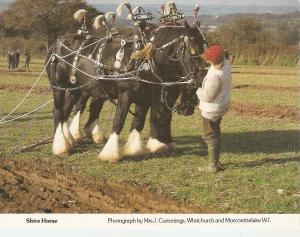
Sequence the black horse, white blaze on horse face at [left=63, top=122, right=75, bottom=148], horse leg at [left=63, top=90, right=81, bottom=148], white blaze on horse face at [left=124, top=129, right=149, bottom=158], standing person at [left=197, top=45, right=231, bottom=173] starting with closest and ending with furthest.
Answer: standing person at [left=197, top=45, right=231, bottom=173] < the black horse < white blaze on horse face at [left=124, top=129, right=149, bottom=158] < white blaze on horse face at [left=63, top=122, right=75, bottom=148] < horse leg at [left=63, top=90, right=81, bottom=148]

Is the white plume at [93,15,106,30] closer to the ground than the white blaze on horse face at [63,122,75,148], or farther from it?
farther from it

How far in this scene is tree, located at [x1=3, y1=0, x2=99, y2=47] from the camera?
55.7ft

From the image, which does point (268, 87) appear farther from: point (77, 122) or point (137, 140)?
point (137, 140)

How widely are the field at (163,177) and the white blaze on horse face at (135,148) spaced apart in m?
0.20

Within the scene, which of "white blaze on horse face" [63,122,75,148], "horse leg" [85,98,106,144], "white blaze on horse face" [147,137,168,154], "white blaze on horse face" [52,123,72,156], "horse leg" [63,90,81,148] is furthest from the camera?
"horse leg" [85,98,106,144]

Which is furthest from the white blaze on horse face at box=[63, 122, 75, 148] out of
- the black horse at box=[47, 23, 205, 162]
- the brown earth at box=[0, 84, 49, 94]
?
the brown earth at box=[0, 84, 49, 94]

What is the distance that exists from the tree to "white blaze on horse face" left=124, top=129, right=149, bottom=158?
6.79 m

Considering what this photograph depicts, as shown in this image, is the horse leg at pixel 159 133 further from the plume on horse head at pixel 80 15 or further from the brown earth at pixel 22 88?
the brown earth at pixel 22 88

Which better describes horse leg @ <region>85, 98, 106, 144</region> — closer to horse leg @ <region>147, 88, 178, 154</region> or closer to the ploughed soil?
horse leg @ <region>147, 88, 178, 154</region>

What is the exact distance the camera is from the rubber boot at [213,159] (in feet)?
30.5

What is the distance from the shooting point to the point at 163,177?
934cm

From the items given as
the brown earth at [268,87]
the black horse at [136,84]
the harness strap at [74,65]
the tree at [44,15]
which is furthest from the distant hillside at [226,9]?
the brown earth at [268,87]

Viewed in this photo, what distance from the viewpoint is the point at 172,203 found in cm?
824
